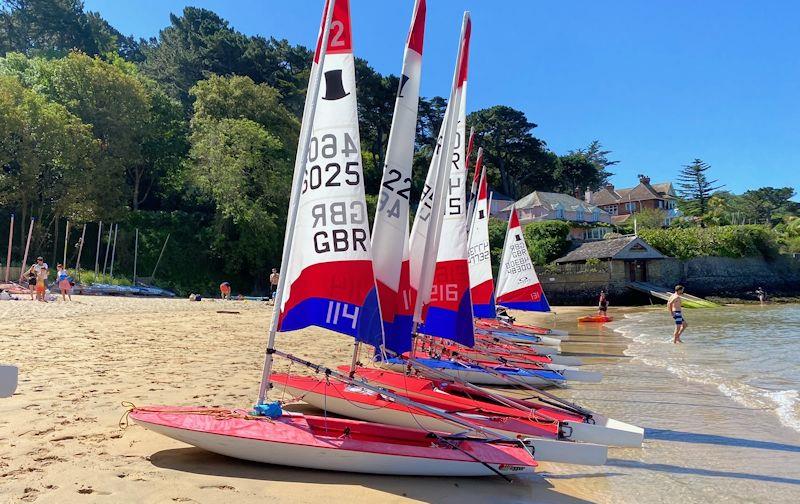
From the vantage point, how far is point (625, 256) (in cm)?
4409

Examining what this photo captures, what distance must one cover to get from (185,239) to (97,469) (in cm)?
3621

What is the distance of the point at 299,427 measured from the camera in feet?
16.4

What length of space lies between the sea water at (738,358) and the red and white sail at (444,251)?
16.5 ft

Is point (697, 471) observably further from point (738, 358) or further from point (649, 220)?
point (649, 220)

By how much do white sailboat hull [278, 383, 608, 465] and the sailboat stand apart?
0.21m

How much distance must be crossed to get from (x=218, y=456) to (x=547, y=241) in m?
46.8

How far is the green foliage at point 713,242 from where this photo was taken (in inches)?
1880

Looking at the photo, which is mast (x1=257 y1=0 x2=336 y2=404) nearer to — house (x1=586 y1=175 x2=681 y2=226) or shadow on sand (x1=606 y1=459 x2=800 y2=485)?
shadow on sand (x1=606 y1=459 x2=800 y2=485)

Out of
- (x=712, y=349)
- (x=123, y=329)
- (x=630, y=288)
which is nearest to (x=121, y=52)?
(x=630, y=288)

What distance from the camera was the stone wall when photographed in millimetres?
43875

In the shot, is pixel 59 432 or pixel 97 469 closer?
pixel 97 469

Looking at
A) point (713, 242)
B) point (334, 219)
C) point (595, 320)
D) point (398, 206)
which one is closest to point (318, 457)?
point (334, 219)

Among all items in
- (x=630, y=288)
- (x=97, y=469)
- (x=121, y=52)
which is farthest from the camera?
(x=121, y=52)

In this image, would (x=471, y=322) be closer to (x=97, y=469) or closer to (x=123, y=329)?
(x=97, y=469)
